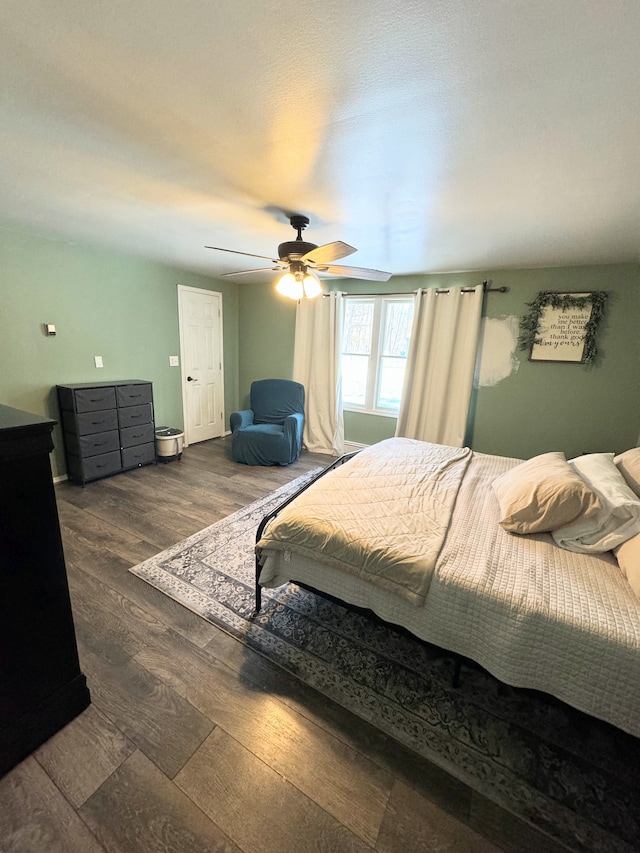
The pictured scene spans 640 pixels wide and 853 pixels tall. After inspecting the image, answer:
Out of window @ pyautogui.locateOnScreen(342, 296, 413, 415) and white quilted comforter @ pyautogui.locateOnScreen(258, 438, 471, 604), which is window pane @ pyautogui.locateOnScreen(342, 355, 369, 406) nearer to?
window @ pyautogui.locateOnScreen(342, 296, 413, 415)

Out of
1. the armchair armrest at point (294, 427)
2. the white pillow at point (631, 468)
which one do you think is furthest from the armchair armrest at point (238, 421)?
the white pillow at point (631, 468)

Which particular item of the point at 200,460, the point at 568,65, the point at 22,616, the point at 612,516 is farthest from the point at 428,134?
the point at 200,460

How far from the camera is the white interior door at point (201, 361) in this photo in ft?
14.9

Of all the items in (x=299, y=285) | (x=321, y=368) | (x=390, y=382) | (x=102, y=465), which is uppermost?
(x=299, y=285)

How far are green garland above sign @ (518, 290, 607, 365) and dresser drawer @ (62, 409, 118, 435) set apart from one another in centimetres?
447

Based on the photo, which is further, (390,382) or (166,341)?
(390,382)

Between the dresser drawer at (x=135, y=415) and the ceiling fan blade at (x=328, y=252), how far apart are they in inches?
103

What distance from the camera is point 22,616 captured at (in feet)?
3.87

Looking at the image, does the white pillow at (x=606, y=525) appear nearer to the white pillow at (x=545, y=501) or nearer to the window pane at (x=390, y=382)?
the white pillow at (x=545, y=501)

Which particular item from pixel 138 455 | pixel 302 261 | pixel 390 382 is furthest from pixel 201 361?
pixel 302 261

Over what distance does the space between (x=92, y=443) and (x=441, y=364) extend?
3.91 meters

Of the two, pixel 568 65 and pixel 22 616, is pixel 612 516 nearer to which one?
pixel 568 65

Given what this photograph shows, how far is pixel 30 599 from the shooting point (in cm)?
119

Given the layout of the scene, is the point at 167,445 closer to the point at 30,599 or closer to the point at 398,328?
the point at 30,599
